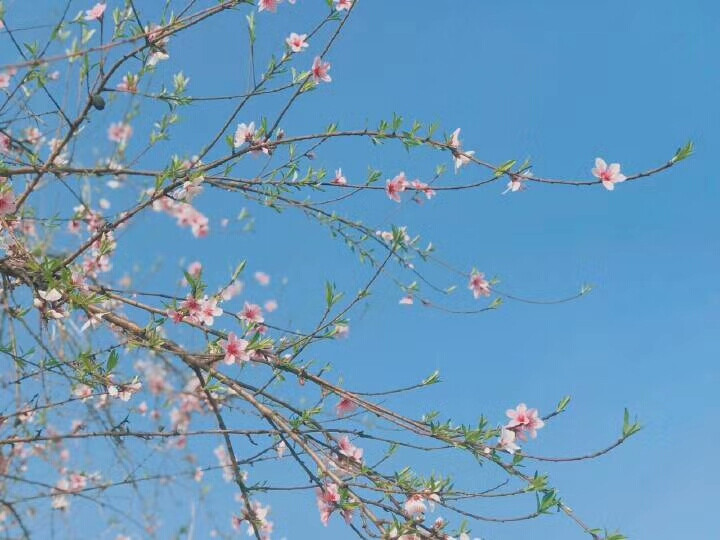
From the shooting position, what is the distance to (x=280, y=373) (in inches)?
98.0

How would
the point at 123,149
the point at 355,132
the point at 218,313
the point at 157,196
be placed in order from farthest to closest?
1. the point at 123,149
2. the point at 355,132
3. the point at 218,313
4. the point at 157,196

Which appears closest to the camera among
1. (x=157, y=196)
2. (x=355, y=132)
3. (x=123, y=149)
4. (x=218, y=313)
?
(x=157, y=196)

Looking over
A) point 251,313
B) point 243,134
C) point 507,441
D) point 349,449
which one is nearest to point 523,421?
point 507,441

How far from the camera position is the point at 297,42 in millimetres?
2908

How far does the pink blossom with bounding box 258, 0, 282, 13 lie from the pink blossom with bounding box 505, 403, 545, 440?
175cm

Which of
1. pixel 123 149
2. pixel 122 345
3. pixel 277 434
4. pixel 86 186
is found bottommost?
pixel 277 434

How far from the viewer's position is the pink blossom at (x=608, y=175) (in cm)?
302

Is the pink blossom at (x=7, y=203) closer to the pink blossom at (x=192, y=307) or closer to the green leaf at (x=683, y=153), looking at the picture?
the pink blossom at (x=192, y=307)

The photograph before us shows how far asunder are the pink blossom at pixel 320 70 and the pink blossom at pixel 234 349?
106cm

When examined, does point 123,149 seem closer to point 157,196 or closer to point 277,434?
point 157,196

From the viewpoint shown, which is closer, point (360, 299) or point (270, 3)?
point (360, 299)

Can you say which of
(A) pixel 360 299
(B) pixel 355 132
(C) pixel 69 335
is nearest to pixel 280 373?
(A) pixel 360 299

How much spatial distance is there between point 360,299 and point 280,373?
1.19 feet

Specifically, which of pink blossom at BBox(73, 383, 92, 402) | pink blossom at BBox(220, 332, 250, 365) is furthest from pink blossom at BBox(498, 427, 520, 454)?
pink blossom at BBox(73, 383, 92, 402)
